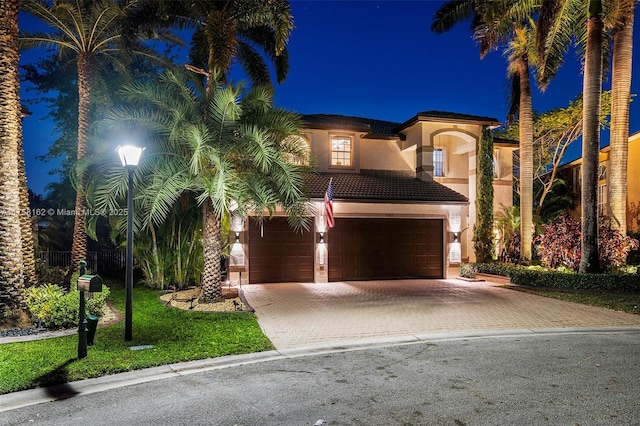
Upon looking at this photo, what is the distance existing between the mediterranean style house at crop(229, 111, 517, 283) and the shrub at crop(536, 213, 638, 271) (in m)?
3.28

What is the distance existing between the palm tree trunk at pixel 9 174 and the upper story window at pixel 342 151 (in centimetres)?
1218

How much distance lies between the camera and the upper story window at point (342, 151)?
19.4 meters

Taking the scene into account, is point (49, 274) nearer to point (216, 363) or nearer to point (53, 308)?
point (53, 308)

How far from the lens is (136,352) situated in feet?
23.6

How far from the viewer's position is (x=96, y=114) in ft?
53.3

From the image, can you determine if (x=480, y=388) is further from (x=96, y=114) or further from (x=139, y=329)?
(x=96, y=114)

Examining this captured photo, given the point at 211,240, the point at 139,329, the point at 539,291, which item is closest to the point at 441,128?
the point at 539,291

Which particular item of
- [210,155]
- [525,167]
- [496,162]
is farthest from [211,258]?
[496,162]

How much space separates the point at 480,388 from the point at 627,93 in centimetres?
1527

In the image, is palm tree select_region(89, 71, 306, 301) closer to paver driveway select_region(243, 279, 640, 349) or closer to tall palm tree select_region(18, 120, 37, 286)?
tall palm tree select_region(18, 120, 37, 286)

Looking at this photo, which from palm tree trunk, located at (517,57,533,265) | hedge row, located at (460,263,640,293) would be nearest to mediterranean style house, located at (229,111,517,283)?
palm tree trunk, located at (517,57,533,265)

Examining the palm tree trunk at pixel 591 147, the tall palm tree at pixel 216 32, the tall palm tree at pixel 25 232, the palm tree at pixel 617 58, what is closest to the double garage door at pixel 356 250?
the tall palm tree at pixel 216 32

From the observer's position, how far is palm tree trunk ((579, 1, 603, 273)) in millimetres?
14453

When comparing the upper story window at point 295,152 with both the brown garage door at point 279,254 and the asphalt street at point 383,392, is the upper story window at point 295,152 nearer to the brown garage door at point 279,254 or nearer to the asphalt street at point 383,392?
the brown garage door at point 279,254
